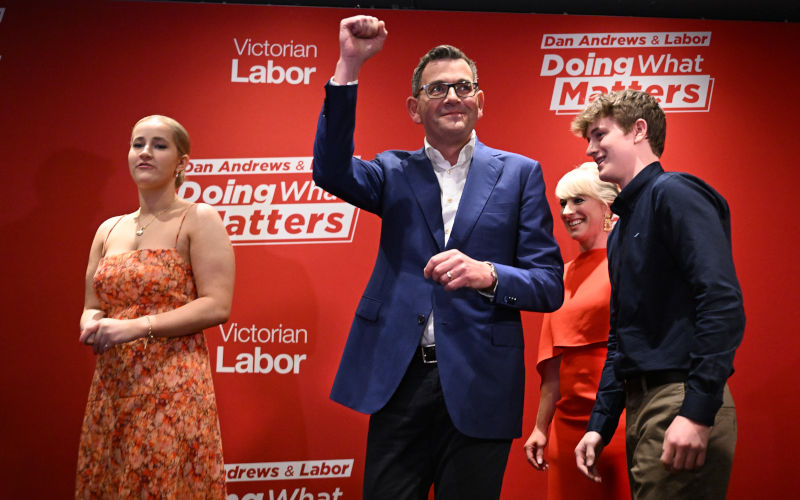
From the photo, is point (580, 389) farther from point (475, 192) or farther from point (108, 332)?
point (108, 332)

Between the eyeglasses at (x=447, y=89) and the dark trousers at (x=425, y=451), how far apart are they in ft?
2.36

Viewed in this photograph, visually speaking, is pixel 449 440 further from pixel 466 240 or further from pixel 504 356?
pixel 466 240

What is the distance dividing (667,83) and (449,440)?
8.98 feet

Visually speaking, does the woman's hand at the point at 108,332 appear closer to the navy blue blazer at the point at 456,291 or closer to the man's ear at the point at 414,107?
the navy blue blazer at the point at 456,291

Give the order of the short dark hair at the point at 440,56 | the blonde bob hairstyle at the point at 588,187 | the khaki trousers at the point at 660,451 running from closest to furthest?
1. the khaki trousers at the point at 660,451
2. the short dark hair at the point at 440,56
3. the blonde bob hairstyle at the point at 588,187

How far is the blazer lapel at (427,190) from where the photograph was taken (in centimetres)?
179

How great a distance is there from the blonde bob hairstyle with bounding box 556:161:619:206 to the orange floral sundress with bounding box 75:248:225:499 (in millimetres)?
1583

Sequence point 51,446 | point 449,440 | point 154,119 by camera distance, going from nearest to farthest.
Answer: point 449,440, point 154,119, point 51,446

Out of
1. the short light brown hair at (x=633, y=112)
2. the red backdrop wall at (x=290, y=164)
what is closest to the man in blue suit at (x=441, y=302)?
the short light brown hair at (x=633, y=112)

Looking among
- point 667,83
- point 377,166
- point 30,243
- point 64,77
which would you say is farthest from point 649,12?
point 30,243

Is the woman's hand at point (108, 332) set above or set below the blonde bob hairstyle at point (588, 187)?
below

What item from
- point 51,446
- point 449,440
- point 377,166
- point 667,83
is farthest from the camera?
point 667,83

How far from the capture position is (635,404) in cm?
176

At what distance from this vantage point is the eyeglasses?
6.13 feet
